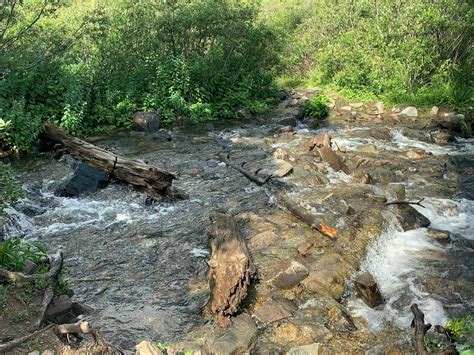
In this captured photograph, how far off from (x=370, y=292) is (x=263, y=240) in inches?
87.8

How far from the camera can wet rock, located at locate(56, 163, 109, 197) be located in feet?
31.2

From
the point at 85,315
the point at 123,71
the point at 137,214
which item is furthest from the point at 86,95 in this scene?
the point at 85,315

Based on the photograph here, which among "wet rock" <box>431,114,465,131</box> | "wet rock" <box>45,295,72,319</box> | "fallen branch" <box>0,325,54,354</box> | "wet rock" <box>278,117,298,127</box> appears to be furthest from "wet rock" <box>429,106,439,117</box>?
"fallen branch" <box>0,325,54,354</box>

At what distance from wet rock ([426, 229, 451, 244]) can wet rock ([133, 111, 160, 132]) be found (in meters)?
10.2

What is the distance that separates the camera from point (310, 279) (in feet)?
21.3

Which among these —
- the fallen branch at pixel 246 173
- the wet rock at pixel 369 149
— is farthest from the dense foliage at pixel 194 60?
the wet rock at pixel 369 149

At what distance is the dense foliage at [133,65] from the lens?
1325 centimetres

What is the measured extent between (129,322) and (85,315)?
0.62 m

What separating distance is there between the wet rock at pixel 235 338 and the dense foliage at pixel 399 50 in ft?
50.2

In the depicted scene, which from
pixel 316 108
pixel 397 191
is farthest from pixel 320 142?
pixel 316 108

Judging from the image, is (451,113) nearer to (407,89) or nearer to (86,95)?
(407,89)

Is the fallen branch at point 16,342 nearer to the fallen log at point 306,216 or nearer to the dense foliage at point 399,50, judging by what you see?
the fallen log at point 306,216

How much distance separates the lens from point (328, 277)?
6.48 meters

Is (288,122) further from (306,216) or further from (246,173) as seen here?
(306,216)
